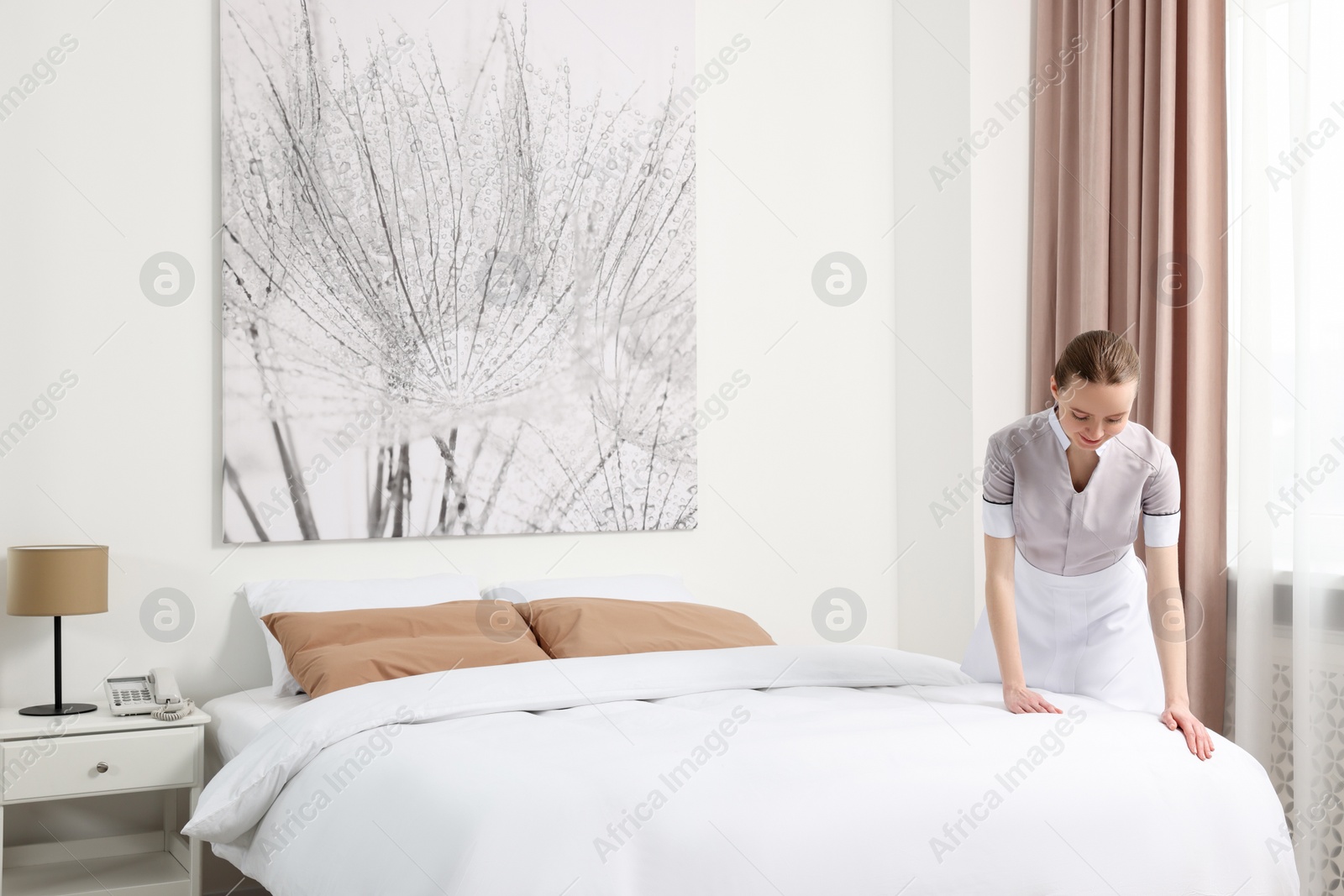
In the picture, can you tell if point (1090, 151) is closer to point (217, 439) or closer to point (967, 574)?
point (967, 574)

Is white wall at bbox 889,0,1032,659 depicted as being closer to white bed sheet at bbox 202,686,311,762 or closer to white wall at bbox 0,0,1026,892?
white wall at bbox 0,0,1026,892

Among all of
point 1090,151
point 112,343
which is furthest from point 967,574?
point 112,343

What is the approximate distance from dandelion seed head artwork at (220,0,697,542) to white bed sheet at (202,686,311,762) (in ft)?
1.62

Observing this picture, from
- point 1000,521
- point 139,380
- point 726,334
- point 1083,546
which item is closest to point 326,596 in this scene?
point 139,380

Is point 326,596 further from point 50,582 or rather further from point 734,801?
point 734,801

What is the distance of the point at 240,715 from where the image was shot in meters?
2.84

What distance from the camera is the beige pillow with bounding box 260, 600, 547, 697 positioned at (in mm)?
2814

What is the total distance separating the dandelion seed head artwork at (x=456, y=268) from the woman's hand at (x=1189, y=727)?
6.40 feet

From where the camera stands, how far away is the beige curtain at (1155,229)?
132 inches

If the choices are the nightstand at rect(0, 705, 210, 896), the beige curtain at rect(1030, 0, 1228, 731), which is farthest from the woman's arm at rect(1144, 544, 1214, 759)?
the nightstand at rect(0, 705, 210, 896)

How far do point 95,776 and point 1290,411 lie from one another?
331cm

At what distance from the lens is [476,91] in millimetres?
3635

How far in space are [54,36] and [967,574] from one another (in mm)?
3308

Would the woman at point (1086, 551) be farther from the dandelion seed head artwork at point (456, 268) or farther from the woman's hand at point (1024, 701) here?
the dandelion seed head artwork at point (456, 268)
